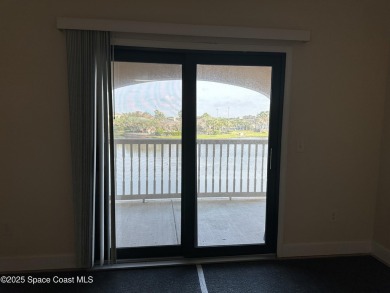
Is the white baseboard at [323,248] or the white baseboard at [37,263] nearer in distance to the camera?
the white baseboard at [37,263]

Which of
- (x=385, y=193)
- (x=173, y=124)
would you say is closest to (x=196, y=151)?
(x=173, y=124)

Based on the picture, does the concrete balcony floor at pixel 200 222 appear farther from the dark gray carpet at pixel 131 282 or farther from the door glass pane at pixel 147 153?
the dark gray carpet at pixel 131 282

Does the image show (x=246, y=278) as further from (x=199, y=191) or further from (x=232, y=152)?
(x=232, y=152)

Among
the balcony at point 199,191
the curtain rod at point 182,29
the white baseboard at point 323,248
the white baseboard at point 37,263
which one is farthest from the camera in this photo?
the white baseboard at point 323,248

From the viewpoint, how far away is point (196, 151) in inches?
98.5

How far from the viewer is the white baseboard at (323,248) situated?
2.62 metres

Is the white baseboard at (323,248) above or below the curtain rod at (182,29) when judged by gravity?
below

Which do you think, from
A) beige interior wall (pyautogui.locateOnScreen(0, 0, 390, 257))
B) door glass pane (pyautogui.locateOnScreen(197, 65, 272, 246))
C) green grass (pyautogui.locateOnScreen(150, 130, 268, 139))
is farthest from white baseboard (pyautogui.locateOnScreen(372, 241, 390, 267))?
green grass (pyautogui.locateOnScreen(150, 130, 268, 139))

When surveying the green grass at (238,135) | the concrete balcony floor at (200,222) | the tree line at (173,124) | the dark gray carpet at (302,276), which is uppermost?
the tree line at (173,124)

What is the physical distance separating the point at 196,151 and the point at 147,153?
0.50 metres

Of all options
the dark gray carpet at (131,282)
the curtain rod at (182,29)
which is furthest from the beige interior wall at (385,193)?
the dark gray carpet at (131,282)

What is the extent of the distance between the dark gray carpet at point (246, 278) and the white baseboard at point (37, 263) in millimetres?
70

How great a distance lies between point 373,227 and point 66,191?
10.6 feet

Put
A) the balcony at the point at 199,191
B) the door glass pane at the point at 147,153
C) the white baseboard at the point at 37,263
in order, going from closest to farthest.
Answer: the white baseboard at the point at 37,263 → the door glass pane at the point at 147,153 → the balcony at the point at 199,191
